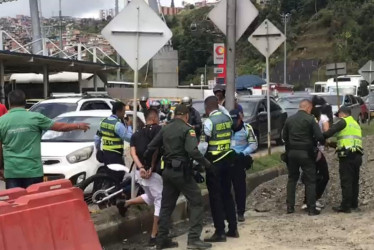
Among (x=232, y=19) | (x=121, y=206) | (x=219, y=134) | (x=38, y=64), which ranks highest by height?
(x=232, y=19)

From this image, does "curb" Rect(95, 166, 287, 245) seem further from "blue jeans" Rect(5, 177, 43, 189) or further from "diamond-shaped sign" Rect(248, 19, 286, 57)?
"diamond-shaped sign" Rect(248, 19, 286, 57)

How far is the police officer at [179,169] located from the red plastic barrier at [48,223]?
4.95ft

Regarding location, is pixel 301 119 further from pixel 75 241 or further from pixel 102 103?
pixel 102 103

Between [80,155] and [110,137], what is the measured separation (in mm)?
989

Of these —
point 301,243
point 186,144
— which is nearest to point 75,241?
point 186,144

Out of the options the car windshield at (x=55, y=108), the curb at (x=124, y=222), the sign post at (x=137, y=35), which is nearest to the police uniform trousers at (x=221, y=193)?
the curb at (x=124, y=222)

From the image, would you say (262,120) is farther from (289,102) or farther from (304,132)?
(304,132)

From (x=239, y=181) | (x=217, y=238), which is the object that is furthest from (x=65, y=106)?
(x=217, y=238)

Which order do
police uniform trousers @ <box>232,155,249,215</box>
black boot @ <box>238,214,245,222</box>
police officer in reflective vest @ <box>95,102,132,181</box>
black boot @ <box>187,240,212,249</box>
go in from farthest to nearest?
black boot @ <box>238,214,245,222</box>
police officer in reflective vest @ <box>95,102,132,181</box>
police uniform trousers @ <box>232,155,249,215</box>
black boot @ <box>187,240,212,249</box>

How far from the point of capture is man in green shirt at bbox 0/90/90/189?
20.7ft

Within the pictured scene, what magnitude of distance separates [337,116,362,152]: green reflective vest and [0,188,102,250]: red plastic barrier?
194 inches

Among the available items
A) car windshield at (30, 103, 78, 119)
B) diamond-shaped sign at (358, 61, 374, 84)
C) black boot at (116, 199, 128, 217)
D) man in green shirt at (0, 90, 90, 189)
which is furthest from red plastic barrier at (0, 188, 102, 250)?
diamond-shaped sign at (358, 61, 374, 84)

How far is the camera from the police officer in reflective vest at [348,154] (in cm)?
891

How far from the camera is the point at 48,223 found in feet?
16.2
